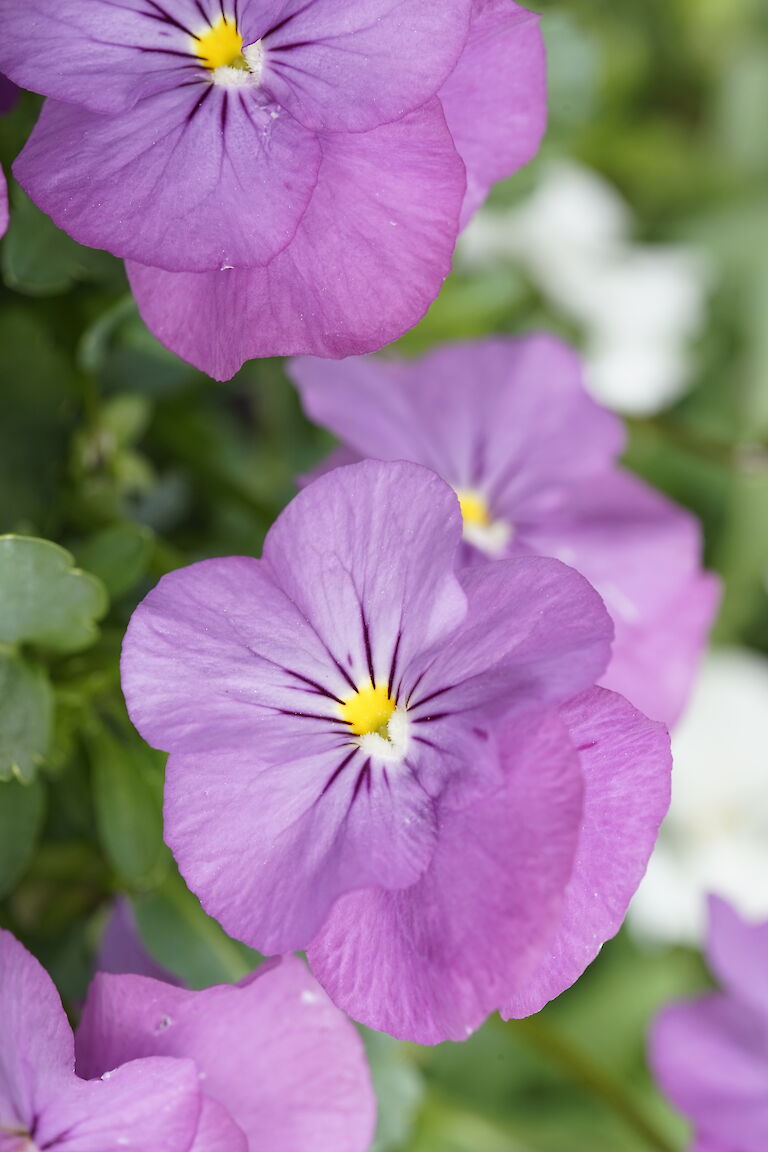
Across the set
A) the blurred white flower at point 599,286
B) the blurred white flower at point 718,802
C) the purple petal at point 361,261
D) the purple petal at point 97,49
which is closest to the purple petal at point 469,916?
the purple petal at point 361,261

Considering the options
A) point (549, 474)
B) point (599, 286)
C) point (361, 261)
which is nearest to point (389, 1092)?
point (549, 474)

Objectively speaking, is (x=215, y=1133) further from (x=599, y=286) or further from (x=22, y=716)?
(x=599, y=286)

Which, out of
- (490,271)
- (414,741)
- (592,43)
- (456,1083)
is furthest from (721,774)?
(414,741)

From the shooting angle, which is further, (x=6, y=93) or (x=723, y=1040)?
(x=723, y=1040)

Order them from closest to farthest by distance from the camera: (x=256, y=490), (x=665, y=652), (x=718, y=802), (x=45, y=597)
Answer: (x=45, y=597) < (x=665, y=652) < (x=256, y=490) < (x=718, y=802)

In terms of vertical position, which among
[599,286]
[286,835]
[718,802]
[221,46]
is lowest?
[718,802]

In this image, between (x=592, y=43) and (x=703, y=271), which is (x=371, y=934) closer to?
(x=592, y=43)

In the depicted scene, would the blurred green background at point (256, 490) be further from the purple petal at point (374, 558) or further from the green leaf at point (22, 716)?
the purple petal at point (374, 558)
